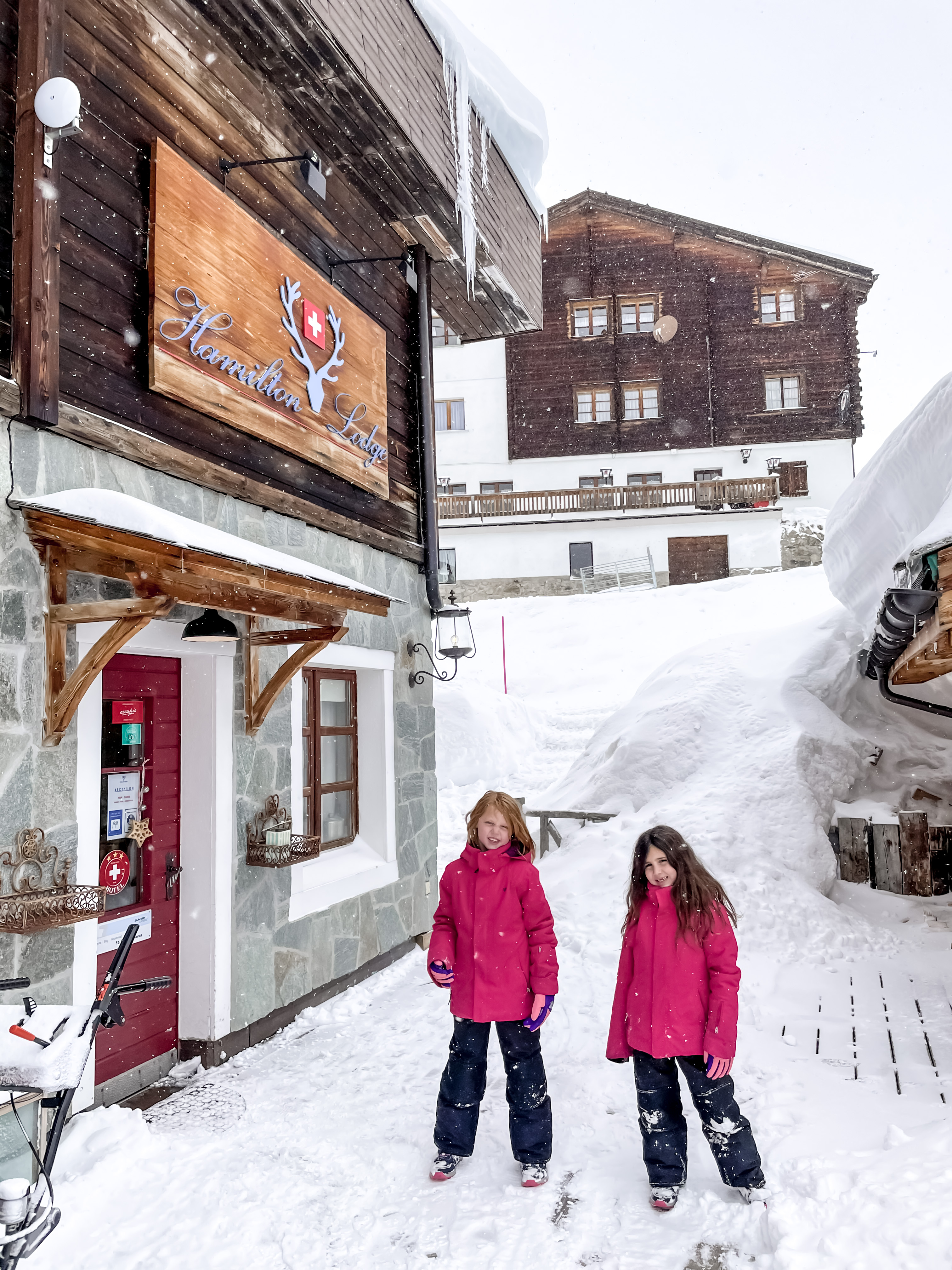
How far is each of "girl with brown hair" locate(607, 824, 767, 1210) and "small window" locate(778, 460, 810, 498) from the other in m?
26.6

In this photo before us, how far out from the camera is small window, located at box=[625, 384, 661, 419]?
30.1 meters

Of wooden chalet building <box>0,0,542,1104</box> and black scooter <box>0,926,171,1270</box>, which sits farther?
wooden chalet building <box>0,0,542,1104</box>

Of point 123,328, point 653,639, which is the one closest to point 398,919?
point 123,328

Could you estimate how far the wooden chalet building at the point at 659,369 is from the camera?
2970 centimetres

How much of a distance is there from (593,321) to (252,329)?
2641 centimetres

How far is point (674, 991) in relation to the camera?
11.9 ft

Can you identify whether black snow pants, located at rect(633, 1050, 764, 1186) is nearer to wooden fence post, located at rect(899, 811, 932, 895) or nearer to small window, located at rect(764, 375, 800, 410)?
wooden fence post, located at rect(899, 811, 932, 895)

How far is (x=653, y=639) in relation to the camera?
22891 millimetres

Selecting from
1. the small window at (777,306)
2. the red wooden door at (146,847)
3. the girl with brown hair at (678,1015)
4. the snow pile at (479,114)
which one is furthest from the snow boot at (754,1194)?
the small window at (777,306)

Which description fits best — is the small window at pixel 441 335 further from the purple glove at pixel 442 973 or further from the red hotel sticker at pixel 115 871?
the purple glove at pixel 442 973

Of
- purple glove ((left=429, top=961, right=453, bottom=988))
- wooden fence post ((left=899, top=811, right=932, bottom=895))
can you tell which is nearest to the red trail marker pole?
wooden fence post ((left=899, top=811, right=932, bottom=895))

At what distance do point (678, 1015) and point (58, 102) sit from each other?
4442 millimetres

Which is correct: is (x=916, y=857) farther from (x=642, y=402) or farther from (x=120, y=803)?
(x=642, y=402)

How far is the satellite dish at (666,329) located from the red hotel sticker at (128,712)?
27.8 m
